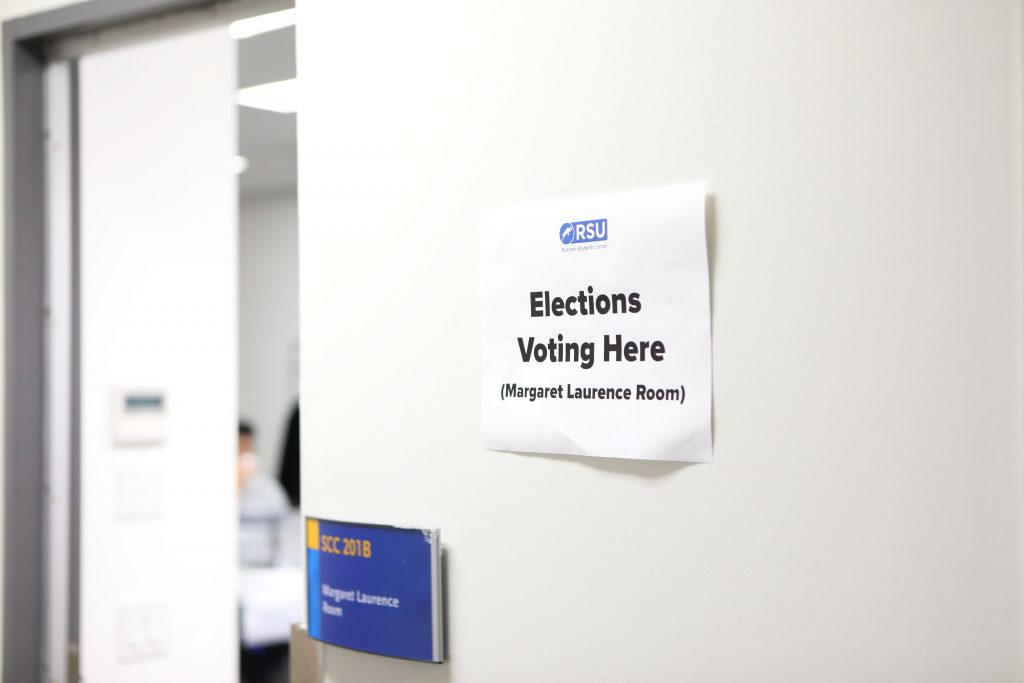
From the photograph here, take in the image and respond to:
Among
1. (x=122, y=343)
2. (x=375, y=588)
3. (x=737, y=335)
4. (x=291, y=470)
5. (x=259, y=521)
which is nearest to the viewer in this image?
(x=737, y=335)

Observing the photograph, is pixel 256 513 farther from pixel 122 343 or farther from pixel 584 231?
pixel 584 231

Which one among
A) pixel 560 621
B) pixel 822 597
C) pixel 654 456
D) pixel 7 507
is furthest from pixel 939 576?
pixel 7 507

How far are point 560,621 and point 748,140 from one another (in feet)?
2.00

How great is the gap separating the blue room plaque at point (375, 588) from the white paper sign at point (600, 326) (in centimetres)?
19

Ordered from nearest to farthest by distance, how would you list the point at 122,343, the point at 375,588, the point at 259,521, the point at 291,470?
the point at 375,588 → the point at 122,343 → the point at 259,521 → the point at 291,470

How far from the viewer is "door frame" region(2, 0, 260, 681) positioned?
1.43 meters

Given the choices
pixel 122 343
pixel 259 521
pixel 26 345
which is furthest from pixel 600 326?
pixel 259 521

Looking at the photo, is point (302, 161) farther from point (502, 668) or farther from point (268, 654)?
point (268, 654)

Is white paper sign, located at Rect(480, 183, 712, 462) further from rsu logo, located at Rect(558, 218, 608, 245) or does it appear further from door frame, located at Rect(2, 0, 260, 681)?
door frame, located at Rect(2, 0, 260, 681)

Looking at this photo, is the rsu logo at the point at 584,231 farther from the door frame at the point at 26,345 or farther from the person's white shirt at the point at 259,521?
the person's white shirt at the point at 259,521

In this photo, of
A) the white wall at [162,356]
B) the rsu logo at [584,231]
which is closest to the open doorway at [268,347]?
the white wall at [162,356]

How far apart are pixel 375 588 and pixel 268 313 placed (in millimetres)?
4794

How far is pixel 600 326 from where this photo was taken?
94 centimetres

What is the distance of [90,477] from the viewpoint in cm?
184
